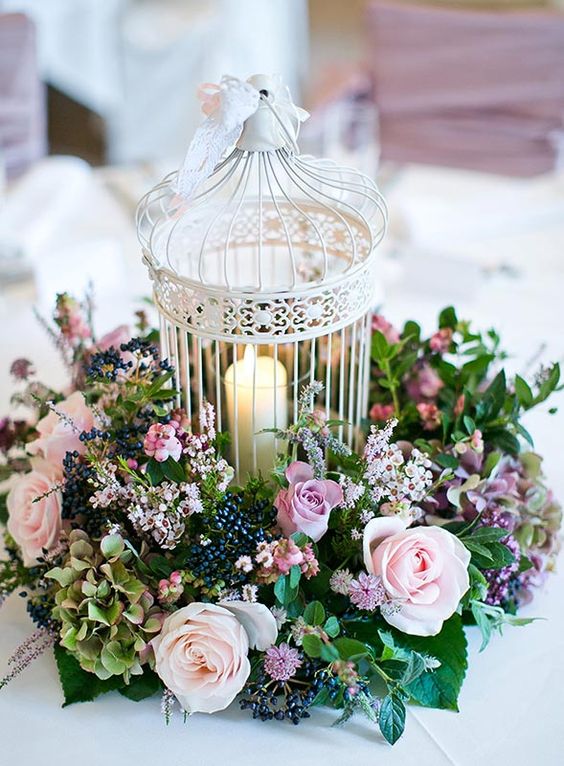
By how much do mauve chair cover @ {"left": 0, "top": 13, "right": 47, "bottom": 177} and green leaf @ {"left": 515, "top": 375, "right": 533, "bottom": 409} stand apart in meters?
1.75

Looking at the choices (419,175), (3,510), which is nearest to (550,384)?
(3,510)

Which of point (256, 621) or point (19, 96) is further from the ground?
point (19, 96)

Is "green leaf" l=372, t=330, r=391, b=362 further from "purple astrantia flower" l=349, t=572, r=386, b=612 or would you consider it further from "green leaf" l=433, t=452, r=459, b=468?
"purple astrantia flower" l=349, t=572, r=386, b=612

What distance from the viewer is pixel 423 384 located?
1.20 meters

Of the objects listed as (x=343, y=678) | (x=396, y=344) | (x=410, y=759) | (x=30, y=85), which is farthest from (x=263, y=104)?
(x=30, y=85)

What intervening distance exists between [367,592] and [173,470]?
228 millimetres

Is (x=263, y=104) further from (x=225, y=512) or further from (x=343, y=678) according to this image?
(x=343, y=678)

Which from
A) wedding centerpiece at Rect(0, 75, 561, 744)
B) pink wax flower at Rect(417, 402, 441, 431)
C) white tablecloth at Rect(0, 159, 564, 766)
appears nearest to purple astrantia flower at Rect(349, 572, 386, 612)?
wedding centerpiece at Rect(0, 75, 561, 744)

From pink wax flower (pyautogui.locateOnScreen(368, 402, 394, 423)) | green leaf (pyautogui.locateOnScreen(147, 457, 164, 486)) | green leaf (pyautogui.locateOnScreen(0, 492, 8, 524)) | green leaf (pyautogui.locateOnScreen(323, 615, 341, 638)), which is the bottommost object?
green leaf (pyautogui.locateOnScreen(0, 492, 8, 524))

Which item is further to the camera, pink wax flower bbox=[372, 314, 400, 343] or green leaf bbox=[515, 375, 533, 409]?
pink wax flower bbox=[372, 314, 400, 343]

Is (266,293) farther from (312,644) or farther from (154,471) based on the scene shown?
(312,644)

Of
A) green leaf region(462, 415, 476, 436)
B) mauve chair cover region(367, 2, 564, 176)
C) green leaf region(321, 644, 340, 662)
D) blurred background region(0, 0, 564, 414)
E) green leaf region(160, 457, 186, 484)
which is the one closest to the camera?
green leaf region(321, 644, 340, 662)

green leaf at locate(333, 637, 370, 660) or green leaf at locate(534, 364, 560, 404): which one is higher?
green leaf at locate(534, 364, 560, 404)

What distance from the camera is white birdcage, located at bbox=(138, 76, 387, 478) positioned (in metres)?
0.98
